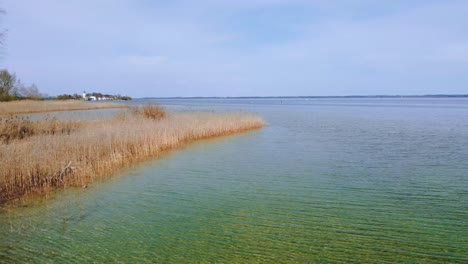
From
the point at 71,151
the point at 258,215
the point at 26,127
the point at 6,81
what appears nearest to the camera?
the point at 258,215

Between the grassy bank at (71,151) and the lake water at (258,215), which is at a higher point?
the grassy bank at (71,151)

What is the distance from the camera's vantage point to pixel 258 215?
5.94 metres

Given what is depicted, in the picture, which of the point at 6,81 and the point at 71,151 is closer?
the point at 71,151

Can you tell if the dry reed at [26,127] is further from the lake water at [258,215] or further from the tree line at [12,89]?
the tree line at [12,89]

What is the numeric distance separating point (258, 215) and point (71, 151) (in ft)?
19.7

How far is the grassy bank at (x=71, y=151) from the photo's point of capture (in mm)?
7340

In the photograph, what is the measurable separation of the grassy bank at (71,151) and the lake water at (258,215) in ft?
2.64

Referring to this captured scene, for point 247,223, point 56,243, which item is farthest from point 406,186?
point 56,243

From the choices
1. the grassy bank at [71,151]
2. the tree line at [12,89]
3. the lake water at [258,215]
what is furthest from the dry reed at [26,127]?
the tree line at [12,89]

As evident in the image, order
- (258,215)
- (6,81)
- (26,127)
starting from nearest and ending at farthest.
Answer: (258,215) < (26,127) < (6,81)

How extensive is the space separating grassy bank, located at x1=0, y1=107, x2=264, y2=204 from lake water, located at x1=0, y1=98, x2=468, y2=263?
0.81m

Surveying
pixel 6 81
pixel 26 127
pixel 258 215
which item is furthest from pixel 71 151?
pixel 6 81

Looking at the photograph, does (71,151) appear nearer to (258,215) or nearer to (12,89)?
(258,215)

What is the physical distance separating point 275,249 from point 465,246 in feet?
8.72
